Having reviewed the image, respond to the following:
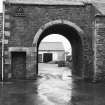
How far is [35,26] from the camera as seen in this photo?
46.5 feet

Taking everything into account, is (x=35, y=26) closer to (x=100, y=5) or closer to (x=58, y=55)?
(x=100, y=5)

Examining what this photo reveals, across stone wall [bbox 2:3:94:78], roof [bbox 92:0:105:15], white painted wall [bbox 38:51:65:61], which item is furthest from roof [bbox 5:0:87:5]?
white painted wall [bbox 38:51:65:61]

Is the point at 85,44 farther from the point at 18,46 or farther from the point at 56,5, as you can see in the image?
the point at 18,46

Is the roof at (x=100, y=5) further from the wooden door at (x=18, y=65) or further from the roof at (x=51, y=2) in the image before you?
the wooden door at (x=18, y=65)

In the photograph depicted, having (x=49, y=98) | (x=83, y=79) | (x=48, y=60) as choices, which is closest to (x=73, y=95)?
(x=49, y=98)

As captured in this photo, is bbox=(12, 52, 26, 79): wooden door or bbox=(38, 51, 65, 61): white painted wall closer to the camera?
bbox=(12, 52, 26, 79): wooden door

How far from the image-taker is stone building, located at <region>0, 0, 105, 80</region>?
1397cm

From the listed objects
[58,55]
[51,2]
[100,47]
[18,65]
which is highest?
[51,2]

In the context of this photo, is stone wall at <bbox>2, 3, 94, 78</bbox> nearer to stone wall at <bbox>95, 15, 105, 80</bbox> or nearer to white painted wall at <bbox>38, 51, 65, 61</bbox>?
stone wall at <bbox>95, 15, 105, 80</bbox>

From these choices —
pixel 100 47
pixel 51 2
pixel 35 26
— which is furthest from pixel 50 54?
pixel 100 47

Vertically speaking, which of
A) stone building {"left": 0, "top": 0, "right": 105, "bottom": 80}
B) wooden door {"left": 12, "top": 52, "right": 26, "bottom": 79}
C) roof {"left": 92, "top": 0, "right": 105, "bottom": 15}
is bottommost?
wooden door {"left": 12, "top": 52, "right": 26, "bottom": 79}

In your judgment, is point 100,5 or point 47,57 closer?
point 100,5

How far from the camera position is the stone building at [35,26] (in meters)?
14.0

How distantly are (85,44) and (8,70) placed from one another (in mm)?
5564
